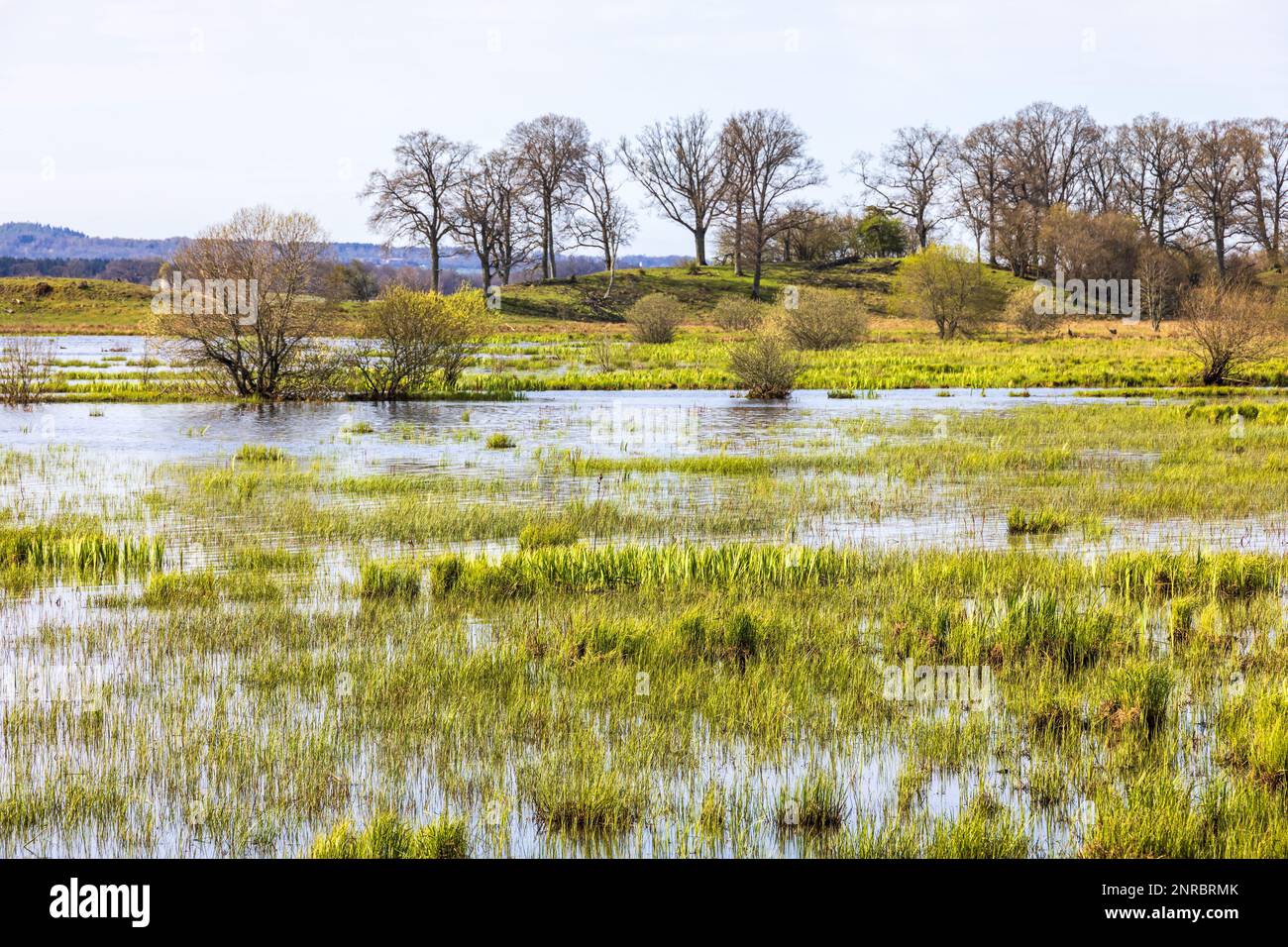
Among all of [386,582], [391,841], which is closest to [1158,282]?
[386,582]

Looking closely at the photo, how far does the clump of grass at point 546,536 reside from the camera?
37.7 ft

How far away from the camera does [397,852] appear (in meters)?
4.66

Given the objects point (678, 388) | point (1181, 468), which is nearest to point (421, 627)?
point (1181, 468)

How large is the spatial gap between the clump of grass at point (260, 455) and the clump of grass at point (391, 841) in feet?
46.2

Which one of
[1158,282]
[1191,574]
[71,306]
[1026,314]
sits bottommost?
[1191,574]

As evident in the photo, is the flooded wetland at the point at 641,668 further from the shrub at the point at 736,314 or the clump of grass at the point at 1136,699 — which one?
the shrub at the point at 736,314

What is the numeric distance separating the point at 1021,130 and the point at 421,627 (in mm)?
94765

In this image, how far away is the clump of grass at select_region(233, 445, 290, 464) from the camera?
1817 centimetres

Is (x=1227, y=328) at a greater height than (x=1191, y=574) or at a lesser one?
greater

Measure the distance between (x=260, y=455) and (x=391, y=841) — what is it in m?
15.1

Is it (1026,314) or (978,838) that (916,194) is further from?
(978,838)

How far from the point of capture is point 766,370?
31.8m
